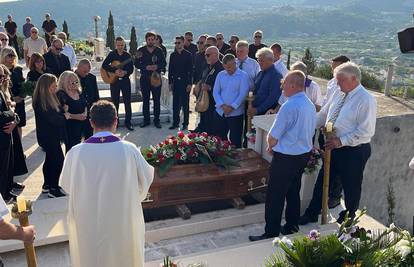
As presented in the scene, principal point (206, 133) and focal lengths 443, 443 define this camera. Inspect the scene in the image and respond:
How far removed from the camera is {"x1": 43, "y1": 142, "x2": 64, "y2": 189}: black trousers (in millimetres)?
5828

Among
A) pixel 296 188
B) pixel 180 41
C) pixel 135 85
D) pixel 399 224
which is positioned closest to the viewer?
pixel 296 188

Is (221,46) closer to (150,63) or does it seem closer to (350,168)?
(150,63)

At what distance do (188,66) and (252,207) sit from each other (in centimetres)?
431

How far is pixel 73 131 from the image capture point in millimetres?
6363

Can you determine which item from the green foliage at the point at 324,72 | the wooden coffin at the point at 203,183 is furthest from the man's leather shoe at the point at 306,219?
the green foliage at the point at 324,72

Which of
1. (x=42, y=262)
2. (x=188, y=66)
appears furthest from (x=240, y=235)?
(x=188, y=66)

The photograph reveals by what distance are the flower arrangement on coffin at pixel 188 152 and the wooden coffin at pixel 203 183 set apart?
0.08 m

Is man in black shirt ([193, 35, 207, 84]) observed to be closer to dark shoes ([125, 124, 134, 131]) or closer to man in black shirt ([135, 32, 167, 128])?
man in black shirt ([135, 32, 167, 128])

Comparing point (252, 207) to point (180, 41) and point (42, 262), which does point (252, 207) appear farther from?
point (180, 41)

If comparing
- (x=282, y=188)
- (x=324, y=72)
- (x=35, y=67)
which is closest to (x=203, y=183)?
(x=282, y=188)

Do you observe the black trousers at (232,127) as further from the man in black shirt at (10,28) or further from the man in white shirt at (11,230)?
the man in black shirt at (10,28)

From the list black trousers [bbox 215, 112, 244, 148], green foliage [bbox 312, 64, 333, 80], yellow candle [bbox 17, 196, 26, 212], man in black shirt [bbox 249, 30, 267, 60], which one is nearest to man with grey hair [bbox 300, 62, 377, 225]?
black trousers [bbox 215, 112, 244, 148]

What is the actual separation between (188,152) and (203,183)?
1.37ft

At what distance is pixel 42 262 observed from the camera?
4324mm
